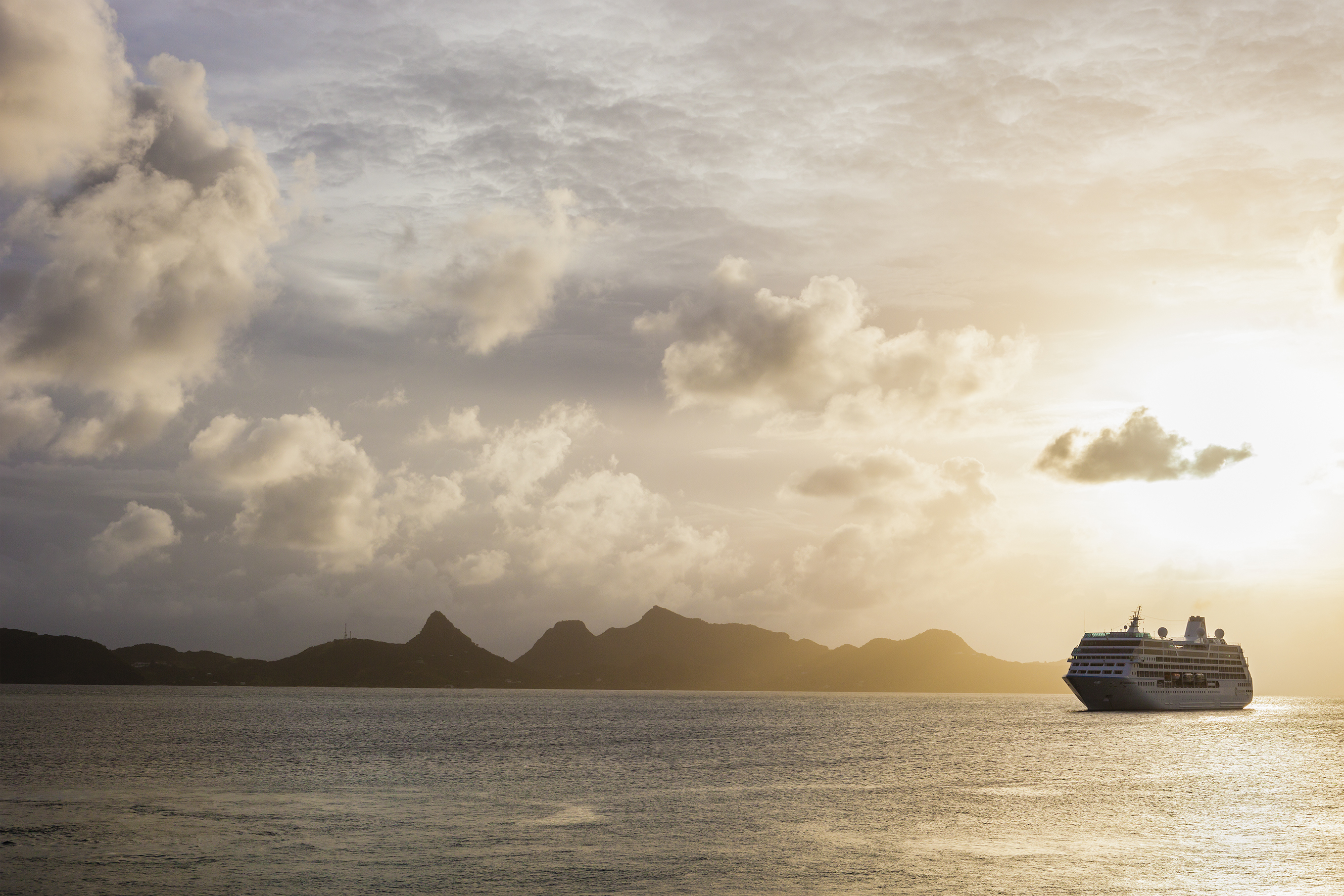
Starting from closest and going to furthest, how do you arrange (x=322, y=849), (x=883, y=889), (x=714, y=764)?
(x=883, y=889) → (x=322, y=849) → (x=714, y=764)

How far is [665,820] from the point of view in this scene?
69.4m

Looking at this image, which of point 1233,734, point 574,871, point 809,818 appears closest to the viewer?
point 574,871

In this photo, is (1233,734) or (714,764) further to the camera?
(1233,734)

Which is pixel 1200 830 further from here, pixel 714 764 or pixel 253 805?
pixel 253 805

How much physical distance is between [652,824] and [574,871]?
1659 centimetres

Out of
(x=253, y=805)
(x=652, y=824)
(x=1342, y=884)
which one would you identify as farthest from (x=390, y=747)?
(x=1342, y=884)

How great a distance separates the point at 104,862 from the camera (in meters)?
53.4

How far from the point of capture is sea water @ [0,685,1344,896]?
50.1m

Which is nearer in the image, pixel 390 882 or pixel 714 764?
pixel 390 882

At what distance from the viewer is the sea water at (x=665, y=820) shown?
50.1 m

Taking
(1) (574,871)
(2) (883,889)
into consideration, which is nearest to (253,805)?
(1) (574,871)

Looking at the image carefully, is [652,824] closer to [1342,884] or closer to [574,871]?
[574,871]

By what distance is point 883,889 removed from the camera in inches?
1887

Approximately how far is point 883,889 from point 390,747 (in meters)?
101
